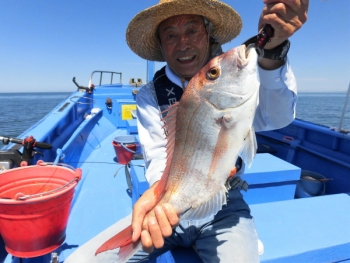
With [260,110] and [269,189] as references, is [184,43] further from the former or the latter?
[269,189]

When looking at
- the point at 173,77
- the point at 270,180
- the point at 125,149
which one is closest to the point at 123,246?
the point at 173,77

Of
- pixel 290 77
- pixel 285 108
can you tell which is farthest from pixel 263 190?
pixel 290 77

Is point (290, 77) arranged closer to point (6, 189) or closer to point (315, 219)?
point (315, 219)

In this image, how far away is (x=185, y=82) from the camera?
2240 millimetres

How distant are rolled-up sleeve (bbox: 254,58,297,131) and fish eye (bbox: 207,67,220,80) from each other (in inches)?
18.2

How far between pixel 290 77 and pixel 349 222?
1394 millimetres

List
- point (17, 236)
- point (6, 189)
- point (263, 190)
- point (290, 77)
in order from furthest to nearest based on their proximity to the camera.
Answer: point (263, 190) → point (6, 189) → point (17, 236) → point (290, 77)

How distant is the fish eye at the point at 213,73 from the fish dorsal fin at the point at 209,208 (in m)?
0.60

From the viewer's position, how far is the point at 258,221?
7.16ft

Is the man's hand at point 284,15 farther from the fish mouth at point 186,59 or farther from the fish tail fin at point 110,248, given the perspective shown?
the fish tail fin at point 110,248

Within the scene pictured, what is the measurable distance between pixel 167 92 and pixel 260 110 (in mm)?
825

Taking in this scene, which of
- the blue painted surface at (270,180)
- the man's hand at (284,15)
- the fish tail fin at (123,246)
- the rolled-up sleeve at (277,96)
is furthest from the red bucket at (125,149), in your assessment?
the man's hand at (284,15)

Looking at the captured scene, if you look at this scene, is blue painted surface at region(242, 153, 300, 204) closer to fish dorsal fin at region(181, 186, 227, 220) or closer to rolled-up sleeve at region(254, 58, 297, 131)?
rolled-up sleeve at region(254, 58, 297, 131)

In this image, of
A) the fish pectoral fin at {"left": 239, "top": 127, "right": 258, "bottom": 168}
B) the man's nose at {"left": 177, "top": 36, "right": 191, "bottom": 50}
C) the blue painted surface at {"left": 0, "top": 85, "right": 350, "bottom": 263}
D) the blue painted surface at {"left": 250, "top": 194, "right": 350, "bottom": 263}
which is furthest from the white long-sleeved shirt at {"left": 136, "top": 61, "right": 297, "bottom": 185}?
the blue painted surface at {"left": 250, "top": 194, "right": 350, "bottom": 263}
